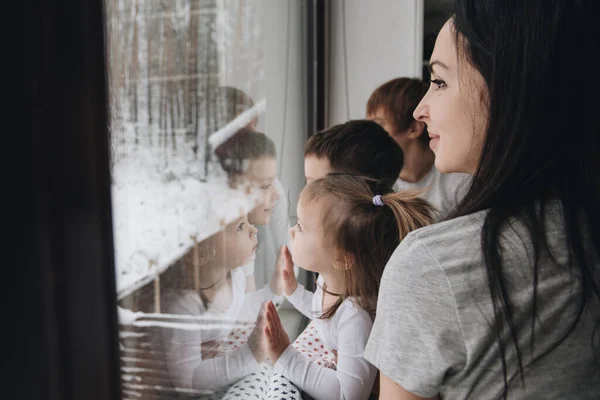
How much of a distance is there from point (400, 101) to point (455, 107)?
1114mm

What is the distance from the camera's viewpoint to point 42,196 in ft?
1.07

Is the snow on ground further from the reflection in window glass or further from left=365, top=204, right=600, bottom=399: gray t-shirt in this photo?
left=365, top=204, right=600, bottom=399: gray t-shirt

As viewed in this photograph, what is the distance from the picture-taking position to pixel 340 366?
0.93 m

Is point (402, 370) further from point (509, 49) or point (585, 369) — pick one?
point (509, 49)

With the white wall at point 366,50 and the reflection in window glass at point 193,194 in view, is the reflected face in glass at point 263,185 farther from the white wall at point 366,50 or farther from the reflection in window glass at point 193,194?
the white wall at point 366,50

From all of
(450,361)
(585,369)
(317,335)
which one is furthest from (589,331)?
(317,335)

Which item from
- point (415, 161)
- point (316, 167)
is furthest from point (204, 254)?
point (415, 161)

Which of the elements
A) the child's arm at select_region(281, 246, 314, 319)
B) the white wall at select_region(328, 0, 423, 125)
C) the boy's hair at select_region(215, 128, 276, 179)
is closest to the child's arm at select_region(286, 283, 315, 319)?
the child's arm at select_region(281, 246, 314, 319)

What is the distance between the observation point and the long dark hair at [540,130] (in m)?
0.52

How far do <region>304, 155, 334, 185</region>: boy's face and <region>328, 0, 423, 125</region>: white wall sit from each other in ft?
3.76

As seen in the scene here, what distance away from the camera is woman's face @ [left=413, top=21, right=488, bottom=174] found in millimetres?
600

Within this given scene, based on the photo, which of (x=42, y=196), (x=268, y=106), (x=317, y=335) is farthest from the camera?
(x=268, y=106)

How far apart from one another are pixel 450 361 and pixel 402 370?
0.17 feet

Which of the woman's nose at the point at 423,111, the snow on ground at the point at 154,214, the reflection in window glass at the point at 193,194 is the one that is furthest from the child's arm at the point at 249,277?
the woman's nose at the point at 423,111
